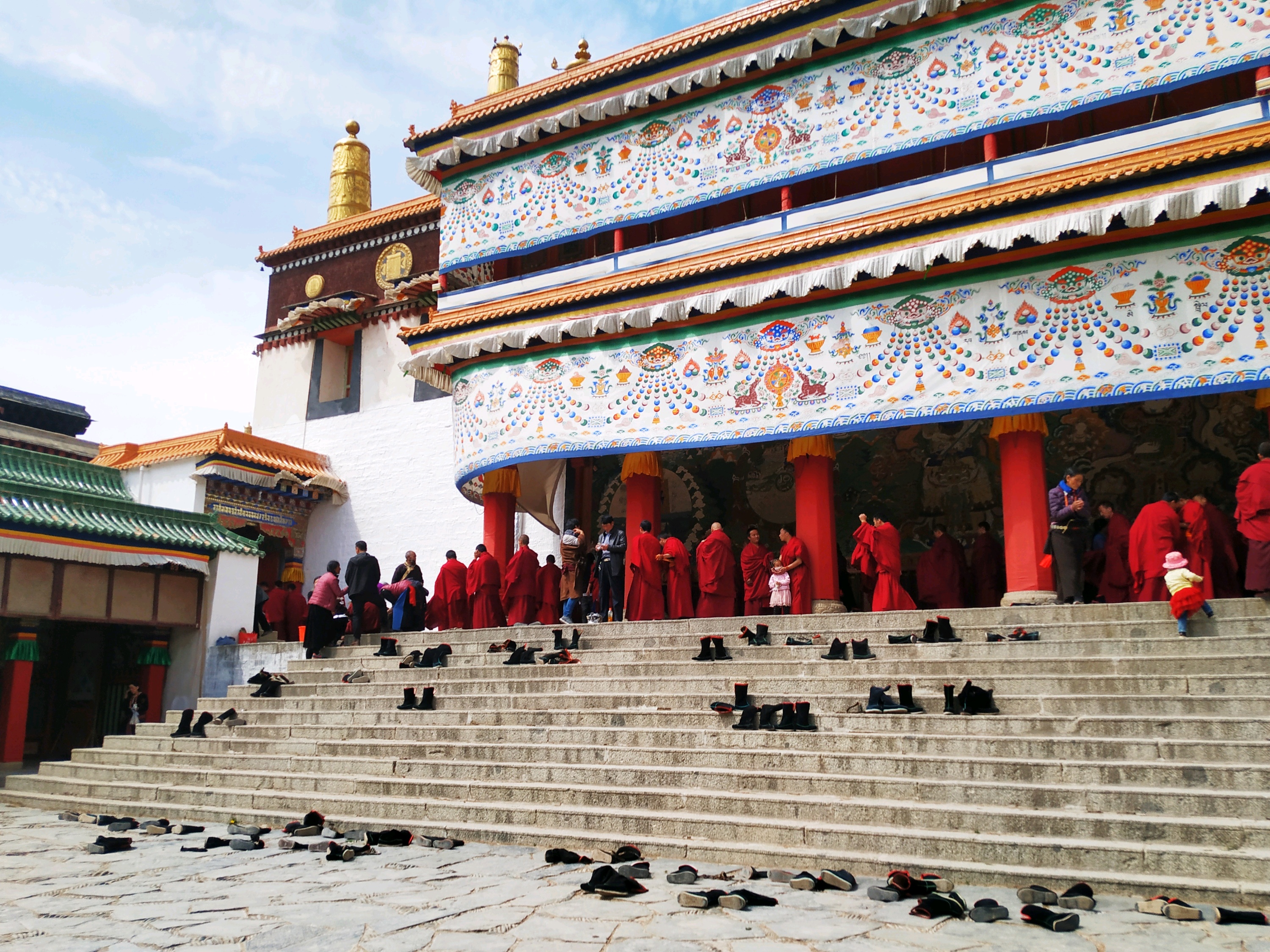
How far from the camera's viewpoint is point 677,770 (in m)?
6.93

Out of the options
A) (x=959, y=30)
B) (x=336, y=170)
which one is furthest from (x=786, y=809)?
(x=336, y=170)

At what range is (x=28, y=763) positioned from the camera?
44.8ft

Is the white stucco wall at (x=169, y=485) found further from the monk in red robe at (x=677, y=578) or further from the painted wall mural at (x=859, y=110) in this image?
the monk in red robe at (x=677, y=578)

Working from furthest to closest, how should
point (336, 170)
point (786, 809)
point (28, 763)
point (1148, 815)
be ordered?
1. point (336, 170)
2. point (28, 763)
3. point (786, 809)
4. point (1148, 815)

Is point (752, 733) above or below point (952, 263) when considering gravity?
below

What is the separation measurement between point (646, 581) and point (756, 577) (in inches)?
52.8

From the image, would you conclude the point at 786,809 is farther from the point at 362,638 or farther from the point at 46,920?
the point at 362,638

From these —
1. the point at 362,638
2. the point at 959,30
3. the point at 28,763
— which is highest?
the point at 959,30

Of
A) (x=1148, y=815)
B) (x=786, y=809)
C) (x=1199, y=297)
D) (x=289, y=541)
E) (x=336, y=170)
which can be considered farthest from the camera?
(x=336, y=170)

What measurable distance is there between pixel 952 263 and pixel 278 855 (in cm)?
882

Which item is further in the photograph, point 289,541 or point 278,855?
point 289,541

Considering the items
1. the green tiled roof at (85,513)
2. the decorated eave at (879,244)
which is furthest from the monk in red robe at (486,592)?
the green tiled roof at (85,513)

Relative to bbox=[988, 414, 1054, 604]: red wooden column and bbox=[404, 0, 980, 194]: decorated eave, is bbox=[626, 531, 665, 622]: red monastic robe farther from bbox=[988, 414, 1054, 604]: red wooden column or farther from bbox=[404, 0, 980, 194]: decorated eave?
bbox=[404, 0, 980, 194]: decorated eave

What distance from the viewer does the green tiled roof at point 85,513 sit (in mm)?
12797
